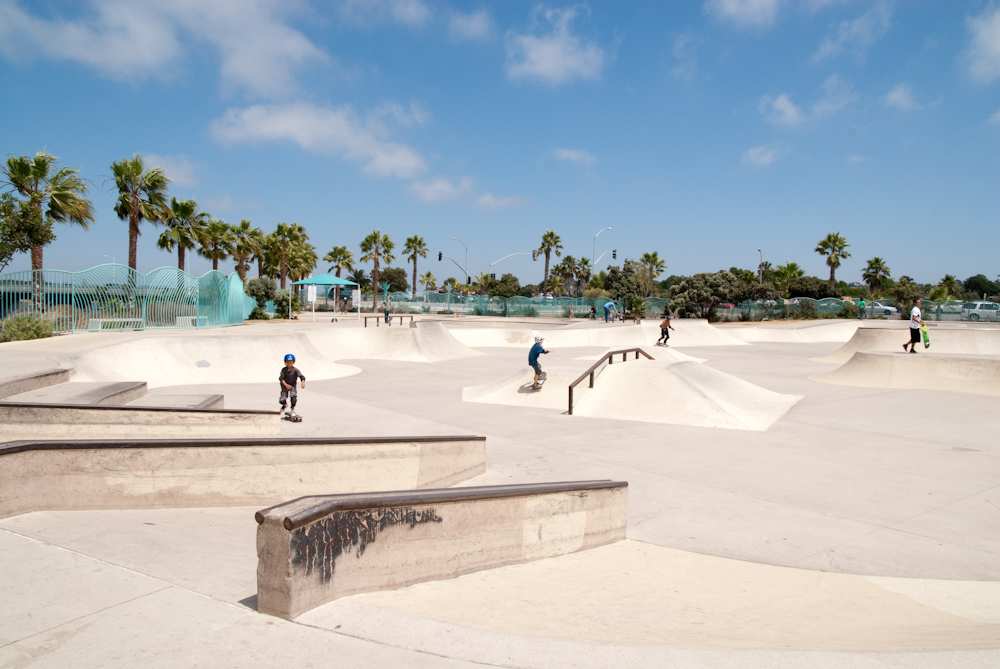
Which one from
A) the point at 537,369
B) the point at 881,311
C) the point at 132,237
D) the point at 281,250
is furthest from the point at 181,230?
the point at 881,311

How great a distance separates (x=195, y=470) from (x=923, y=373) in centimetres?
1866

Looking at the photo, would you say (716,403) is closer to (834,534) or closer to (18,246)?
(834,534)

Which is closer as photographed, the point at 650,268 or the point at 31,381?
the point at 31,381

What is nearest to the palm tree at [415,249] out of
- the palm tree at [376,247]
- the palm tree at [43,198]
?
the palm tree at [376,247]

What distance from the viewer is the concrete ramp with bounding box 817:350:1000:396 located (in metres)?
16.8

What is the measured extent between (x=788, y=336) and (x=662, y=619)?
3973 centimetres

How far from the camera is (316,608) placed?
10.6 feet

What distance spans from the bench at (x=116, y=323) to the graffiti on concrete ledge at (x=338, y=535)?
2023cm

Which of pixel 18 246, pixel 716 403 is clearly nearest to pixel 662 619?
pixel 716 403

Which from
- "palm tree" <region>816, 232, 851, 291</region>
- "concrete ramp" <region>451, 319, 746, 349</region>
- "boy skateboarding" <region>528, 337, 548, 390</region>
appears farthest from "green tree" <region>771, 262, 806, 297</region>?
"boy skateboarding" <region>528, 337, 548, 390</region>

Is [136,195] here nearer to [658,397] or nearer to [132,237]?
[132,237]

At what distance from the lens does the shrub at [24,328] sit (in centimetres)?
1730

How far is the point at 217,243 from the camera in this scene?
46.6 meters

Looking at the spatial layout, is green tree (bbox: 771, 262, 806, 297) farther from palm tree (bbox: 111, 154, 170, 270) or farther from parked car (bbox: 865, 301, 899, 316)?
palm tree (bbox: 111, 154, 170, 270)
